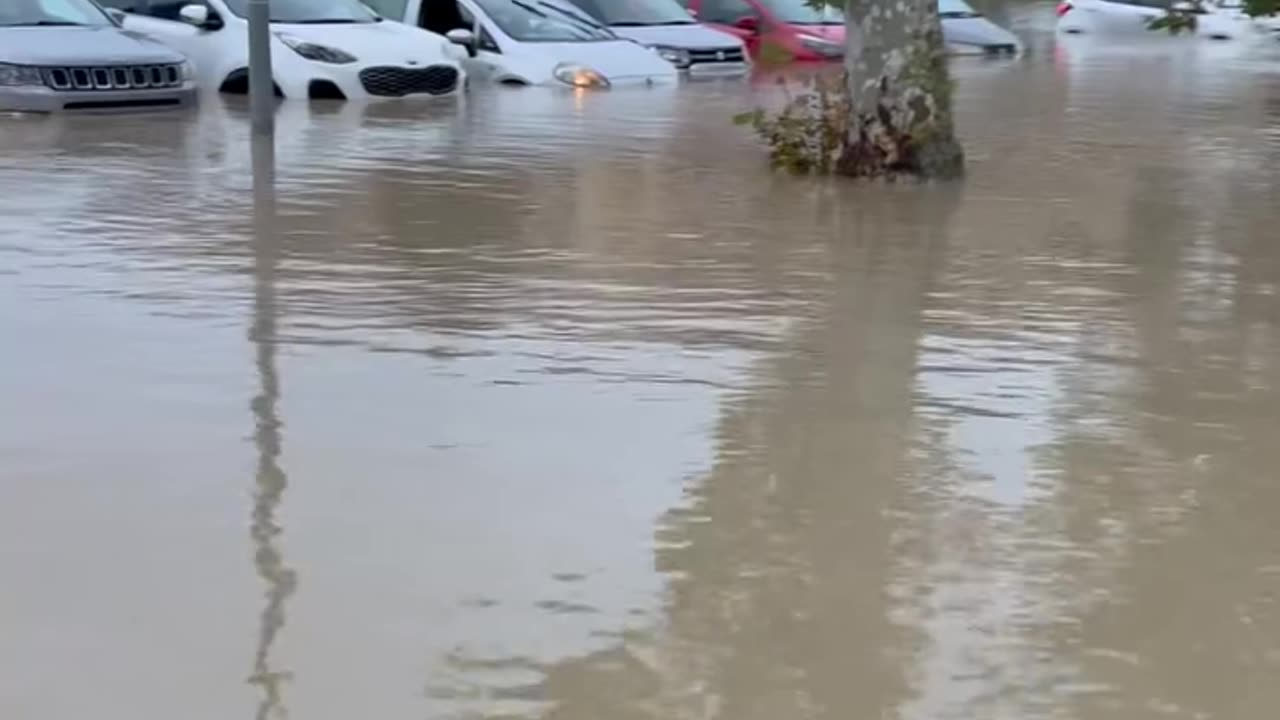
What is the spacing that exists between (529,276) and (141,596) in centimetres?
422

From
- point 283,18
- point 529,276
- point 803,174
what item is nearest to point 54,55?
point 283,18

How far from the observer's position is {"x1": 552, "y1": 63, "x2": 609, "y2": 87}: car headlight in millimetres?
19391

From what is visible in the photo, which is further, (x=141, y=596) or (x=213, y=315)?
(x=213, y=315)

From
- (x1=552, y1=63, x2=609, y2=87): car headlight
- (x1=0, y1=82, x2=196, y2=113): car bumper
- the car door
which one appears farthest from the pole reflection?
the car door

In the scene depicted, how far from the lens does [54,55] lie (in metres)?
15.5

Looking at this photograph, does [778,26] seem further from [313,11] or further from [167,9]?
[167,9]

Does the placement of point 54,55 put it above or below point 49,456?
above

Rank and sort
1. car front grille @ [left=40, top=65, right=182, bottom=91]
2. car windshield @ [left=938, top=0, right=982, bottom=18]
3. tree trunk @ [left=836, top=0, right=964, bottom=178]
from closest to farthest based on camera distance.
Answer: tree trunk @ [left=836, top=0, right=964, bottom=178]
car front grille @ [left=40, top=65, right=182, bottom=91]
car windshield @ [left=938, top=0, right=982, bottom=18]

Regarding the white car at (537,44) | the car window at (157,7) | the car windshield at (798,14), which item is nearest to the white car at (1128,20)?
the car windshield at (798,14)

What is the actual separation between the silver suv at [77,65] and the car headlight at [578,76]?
4.26 m

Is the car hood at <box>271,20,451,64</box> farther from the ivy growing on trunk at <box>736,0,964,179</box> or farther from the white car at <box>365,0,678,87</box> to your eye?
the ivy growing on trunk at <box>736,0,964,179</box>

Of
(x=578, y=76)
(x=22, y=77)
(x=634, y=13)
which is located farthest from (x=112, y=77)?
(x=634, y=13)

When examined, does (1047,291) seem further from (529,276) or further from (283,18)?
(283,18)

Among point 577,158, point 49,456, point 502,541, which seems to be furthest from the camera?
point 577,158
